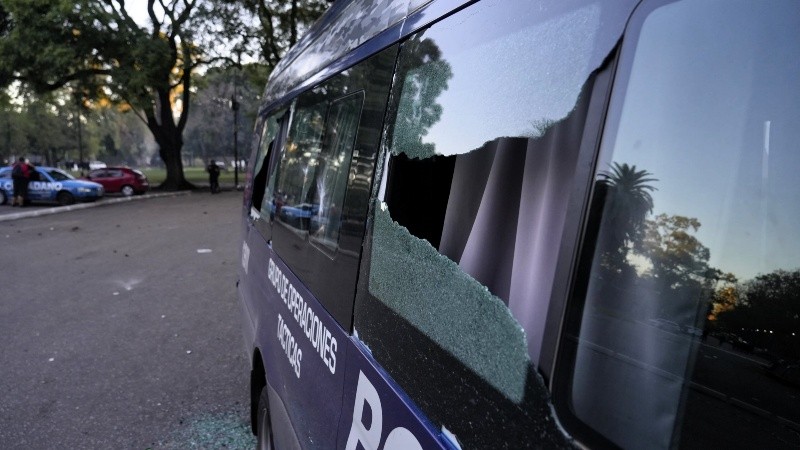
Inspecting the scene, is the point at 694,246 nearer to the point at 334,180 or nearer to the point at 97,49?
the point at 334,180

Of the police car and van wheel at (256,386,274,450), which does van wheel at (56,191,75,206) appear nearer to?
the police car

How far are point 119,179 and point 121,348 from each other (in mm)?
22295

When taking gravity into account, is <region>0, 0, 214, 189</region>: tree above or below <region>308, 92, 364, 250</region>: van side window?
above

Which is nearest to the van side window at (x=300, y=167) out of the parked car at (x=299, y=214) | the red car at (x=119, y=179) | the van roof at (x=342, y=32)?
the parked car at (x=299, y=214)

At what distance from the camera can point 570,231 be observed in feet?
3.19

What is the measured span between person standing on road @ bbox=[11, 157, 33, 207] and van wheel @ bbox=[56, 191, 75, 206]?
977 mm

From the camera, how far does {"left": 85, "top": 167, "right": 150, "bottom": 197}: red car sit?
24783 mm

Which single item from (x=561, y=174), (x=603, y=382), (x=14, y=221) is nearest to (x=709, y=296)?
(x=603, y=382)

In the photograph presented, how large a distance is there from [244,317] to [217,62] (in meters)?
26.6

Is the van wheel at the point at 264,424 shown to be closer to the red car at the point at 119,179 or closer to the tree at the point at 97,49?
the tree at the point at 97,49

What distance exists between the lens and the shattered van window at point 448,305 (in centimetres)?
106

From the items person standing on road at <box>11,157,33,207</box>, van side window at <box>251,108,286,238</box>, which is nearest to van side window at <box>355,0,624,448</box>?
van side window at <box>251,108,286,238</box>

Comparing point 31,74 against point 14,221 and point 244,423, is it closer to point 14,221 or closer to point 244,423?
point 14,221

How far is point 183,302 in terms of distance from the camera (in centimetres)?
694
